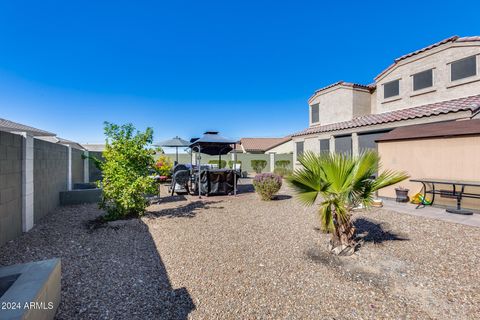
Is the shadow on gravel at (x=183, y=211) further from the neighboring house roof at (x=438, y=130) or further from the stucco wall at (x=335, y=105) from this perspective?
the stucco wall at (x=335, y=105)

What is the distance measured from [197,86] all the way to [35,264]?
17.9 m

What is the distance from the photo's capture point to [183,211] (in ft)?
24.6

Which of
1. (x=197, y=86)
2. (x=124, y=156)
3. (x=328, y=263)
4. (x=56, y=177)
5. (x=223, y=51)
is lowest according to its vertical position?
(x=328, y=263)

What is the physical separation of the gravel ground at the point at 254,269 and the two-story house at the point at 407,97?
6558 mm

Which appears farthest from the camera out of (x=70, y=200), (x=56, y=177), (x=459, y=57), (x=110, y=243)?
(x=459, y=57)

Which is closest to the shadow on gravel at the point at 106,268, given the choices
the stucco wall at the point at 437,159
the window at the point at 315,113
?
the stucco wall at the point at 437,159

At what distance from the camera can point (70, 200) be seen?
8.09m

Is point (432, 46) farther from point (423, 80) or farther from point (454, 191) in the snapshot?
point (454, 191)

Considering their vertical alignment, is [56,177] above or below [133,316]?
above

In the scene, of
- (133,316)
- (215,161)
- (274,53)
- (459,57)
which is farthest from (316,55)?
(133,316)

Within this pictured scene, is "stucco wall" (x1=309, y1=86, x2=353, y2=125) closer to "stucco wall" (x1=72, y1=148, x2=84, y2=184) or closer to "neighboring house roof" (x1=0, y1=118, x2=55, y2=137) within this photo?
"stucco wall" (x1=72, y1=148, x2=84, y2=184)

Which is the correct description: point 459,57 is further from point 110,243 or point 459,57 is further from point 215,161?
point 215,161

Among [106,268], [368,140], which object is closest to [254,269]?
[106,268]

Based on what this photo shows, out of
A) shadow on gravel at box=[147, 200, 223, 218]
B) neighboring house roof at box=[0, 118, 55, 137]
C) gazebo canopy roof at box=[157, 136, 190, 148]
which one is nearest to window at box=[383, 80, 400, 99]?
gazebo canopy roof at box=[157, 136, 190, 148]
